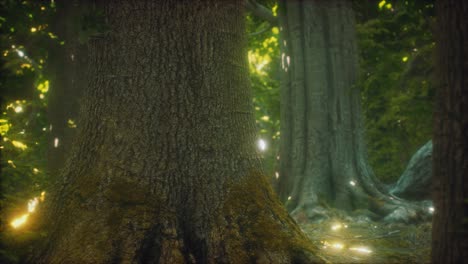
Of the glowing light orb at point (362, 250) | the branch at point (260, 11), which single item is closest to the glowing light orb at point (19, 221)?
the glowing light orb at point (362, 250)

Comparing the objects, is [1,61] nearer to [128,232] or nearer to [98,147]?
[98,147]

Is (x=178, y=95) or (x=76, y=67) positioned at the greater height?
(x=76, y=67)

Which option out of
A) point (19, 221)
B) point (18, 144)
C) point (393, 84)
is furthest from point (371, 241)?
point (393, 84)

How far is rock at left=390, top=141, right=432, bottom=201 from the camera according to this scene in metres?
9.53

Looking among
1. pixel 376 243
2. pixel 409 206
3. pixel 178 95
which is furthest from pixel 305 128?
pixel 178 95

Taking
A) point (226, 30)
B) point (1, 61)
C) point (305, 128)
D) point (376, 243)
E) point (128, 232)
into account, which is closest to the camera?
point (1, 61)

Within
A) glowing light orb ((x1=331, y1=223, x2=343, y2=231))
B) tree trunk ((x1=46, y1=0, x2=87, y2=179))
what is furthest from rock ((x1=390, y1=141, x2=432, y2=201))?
tree trunk ((x1=46, y1=0, x2=87, y2=179))

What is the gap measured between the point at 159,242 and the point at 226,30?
2.01 m

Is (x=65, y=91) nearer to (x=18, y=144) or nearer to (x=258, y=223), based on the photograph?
(x=18, y=144)

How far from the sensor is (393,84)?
10672 mm

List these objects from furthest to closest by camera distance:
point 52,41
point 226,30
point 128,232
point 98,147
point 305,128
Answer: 1. point 52,41
2. point 305,128
3. point 226,30
4. point 98,147
5. point 128,232

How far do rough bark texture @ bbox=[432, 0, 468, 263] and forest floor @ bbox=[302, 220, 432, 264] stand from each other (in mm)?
1754

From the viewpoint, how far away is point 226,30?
14.0ft

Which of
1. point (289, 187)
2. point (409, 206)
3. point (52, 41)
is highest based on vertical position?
point (52, 41)
